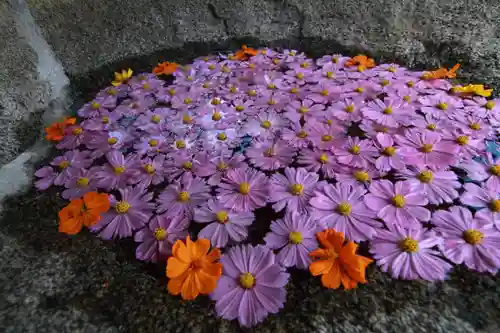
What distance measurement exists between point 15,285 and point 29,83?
629 mm

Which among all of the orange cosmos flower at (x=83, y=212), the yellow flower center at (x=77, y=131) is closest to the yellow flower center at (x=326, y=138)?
the orange cosmos flower at (x=83, y=212)

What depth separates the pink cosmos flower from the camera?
40.0 inches

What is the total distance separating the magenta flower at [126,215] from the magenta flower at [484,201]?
1.92 ft

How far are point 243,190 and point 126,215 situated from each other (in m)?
0.22

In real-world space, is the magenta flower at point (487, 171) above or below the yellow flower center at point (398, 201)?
below

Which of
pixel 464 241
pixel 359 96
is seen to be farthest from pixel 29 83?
pixel 464 241

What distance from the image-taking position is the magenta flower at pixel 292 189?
0.76 metres

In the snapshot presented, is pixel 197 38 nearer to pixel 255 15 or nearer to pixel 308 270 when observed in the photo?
pixel 255 15

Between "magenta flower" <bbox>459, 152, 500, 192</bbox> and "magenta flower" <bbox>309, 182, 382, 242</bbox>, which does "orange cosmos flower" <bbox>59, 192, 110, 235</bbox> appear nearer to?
"magenta flower" <bbox>309, 182, 382, 242</bbox>

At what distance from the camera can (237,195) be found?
792 mm

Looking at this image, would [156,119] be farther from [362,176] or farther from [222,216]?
[362,176]

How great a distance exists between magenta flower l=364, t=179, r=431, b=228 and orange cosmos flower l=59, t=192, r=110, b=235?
49 cm

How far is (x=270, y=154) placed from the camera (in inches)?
35.1

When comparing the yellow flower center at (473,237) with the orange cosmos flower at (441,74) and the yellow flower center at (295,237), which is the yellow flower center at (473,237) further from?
the orange cosmos flower at (441,74)
